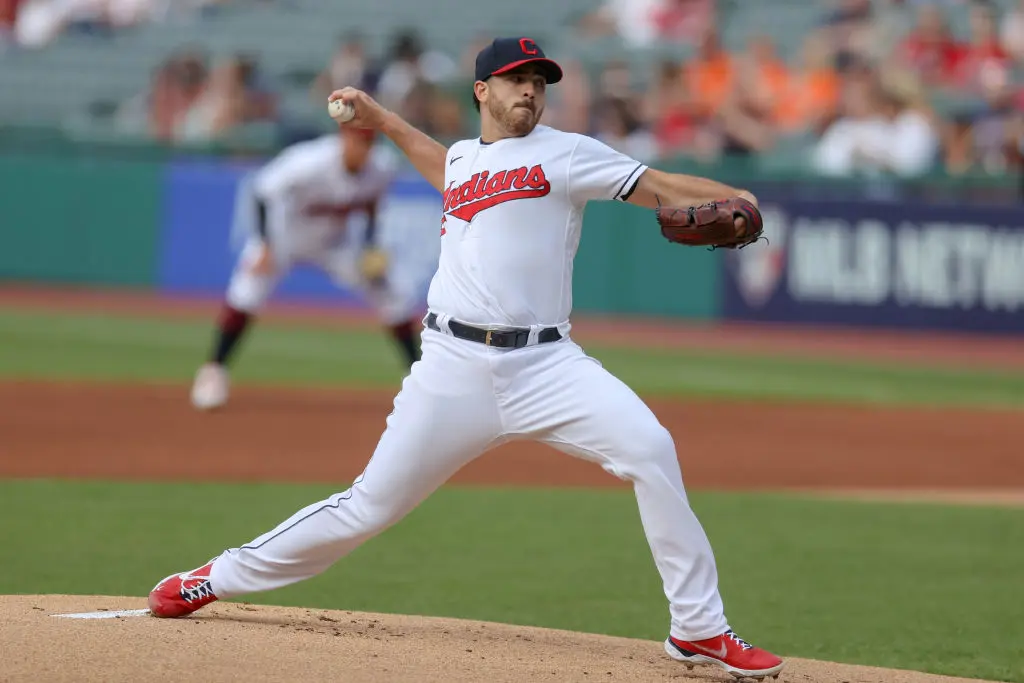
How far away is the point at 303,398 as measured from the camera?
39.3ft

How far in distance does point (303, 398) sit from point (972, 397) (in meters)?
5.56

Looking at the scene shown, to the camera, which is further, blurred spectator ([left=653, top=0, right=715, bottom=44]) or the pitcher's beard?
blurred spectator ([left=653, top=0, right=715, bottom=44])

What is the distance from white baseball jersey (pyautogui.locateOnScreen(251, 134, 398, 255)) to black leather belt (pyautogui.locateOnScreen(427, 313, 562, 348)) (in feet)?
21.4

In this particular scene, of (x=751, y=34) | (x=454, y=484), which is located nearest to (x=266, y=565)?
(x=454, y=484)

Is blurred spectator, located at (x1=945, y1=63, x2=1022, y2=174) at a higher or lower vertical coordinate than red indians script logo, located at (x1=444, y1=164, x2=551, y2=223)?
higher

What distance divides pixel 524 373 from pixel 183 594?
4.27 ft

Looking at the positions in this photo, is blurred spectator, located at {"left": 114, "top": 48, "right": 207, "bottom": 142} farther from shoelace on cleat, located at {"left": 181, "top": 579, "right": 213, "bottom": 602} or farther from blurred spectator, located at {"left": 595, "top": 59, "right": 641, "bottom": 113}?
shoelace on cleat, located at {"left": 181, "top": 579, "right": 213, "bottom": 602}

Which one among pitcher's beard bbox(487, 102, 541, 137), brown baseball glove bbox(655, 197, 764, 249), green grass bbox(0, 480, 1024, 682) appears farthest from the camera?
green grass bbox(0, 480, 1024, 682)

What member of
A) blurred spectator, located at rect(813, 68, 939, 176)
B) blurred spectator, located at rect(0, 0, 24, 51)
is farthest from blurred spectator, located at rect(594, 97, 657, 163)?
blurred spectator, located at rect(0, 0, 24, 51)

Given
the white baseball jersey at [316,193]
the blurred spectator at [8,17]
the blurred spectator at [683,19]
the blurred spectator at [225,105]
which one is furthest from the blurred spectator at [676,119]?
the blurred spectator at [8,17]

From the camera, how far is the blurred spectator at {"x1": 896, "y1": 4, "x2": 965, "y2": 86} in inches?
675

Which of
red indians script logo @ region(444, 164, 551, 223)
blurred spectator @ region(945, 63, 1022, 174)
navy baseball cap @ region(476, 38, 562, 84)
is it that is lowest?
red indians script logo @ region(444, 164, 551, 223)

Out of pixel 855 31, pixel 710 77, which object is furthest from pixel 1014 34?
pixel 710 77

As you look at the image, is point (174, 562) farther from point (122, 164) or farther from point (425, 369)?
point (122, 164)
